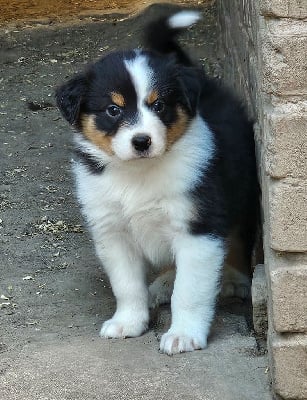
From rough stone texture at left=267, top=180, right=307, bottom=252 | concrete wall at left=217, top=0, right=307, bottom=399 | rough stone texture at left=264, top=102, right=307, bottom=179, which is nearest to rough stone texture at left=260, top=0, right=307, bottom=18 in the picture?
concrete wall at left=217, top=0, right=307, bottom=399

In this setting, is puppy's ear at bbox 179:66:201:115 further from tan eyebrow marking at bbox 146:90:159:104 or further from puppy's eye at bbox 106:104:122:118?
puppy's eye at bbox 106:104:122:118

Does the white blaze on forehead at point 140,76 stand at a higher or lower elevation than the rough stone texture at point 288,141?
lower

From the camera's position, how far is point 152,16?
340 inches

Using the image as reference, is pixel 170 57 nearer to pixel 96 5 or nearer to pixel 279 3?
pixel 279 3

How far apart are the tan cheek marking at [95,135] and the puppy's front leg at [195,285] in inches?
19.7

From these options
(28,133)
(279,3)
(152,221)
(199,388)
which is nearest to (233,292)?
(152,221)

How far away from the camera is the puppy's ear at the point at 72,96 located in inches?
168

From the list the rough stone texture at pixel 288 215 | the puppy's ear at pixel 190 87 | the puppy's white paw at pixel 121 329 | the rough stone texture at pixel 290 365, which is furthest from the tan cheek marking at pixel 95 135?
the rough stone texture at pixel 290 365

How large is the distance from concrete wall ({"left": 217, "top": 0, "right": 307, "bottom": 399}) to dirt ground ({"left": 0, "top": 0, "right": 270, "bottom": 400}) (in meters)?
0.26

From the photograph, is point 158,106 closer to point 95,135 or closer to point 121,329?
point 95,135

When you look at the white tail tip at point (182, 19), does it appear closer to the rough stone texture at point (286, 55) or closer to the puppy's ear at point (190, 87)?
the puppy's ear at point (190, 87)

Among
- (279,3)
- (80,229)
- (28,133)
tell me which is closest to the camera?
(279,3)

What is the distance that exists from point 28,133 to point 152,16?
1.98m

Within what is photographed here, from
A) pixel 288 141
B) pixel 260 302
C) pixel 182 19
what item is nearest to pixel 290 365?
pixel 260 302
